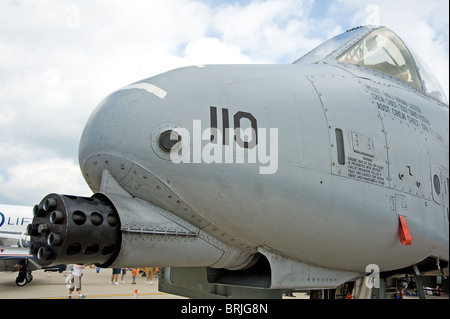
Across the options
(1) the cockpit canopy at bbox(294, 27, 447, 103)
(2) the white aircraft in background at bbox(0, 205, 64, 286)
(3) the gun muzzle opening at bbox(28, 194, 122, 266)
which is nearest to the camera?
(3) the gun muzzle opening at bbox(28, 194, 122, 266)

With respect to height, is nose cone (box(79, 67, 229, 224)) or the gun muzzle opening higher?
nose cone (box(79, 67, 229, 224))

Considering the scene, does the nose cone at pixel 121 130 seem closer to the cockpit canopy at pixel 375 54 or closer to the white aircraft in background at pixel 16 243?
the cockpit canopy at pixel 375 54

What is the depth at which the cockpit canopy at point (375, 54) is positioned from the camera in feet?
19.3

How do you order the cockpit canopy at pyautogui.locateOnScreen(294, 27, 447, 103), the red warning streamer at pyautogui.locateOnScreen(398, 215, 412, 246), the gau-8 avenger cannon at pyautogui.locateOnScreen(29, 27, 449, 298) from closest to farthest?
1. the gau-8 avenger cannon at pyautogui.locateOnScreen(29, 27, 449, 298)
2. the red warning streamer at pyautogui.locateOnScreen(398, 215, 412, 246)
3. the cockpit canopy at pyautogui.locateOnScreen(294, 27, 447, 103)

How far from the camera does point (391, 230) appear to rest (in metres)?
4.59

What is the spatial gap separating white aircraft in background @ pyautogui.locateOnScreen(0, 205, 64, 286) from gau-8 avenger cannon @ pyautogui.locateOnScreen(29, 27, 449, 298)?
17651 millimetres

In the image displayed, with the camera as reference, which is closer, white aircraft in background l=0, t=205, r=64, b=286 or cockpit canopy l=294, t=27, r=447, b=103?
cockpit canopy l=294, t=27, r=447, b=103

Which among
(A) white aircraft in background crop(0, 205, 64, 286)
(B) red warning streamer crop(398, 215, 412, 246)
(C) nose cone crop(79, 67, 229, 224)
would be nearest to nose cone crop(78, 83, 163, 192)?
(C) nose cone crop(79, 67, 229, 224)

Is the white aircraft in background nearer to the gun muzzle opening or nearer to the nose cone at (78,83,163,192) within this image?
the nose cone at (78,83,163,192)

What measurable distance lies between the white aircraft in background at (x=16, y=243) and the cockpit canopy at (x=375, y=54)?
17.6 m

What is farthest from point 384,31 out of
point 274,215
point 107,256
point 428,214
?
point 107,256

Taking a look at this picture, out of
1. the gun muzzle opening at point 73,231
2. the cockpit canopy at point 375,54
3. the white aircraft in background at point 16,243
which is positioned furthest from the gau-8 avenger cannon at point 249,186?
the white aircraft in background at point 16,243

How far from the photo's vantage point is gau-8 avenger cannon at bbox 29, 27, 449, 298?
3453 mm
